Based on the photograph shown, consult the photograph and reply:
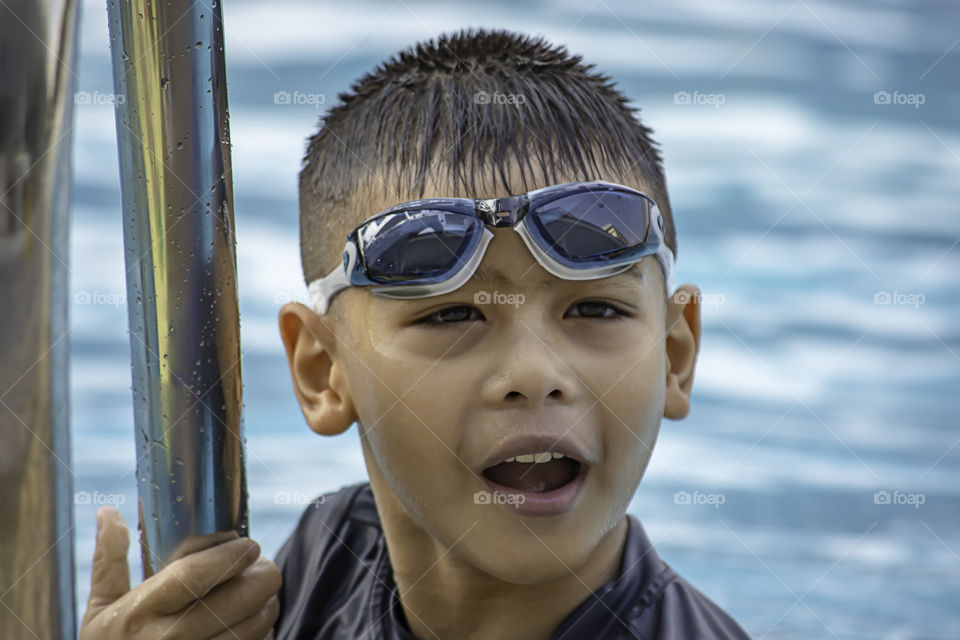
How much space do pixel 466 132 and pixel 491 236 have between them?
21 cm

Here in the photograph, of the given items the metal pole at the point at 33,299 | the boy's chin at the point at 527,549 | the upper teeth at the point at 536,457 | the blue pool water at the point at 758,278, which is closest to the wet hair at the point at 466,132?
the upper teeth at the point at 536,457

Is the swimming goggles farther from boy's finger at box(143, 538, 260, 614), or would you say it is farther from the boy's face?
boy's finger at box(143, 538, 260, 614)

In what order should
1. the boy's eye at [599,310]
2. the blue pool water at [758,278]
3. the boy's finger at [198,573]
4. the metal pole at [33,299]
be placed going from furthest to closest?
the blue pool water at [758,278] < the boy's eye at [599,310] < the boy's finger at [198,573] < the metal pole at [33,299]

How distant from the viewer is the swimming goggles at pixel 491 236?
1514mm

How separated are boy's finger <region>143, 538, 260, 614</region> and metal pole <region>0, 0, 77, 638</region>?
1.83ft

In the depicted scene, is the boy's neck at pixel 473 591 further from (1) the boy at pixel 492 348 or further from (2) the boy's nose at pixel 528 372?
(2) the boy's nose at pixel 528 372

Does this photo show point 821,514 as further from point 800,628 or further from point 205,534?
point 205,534

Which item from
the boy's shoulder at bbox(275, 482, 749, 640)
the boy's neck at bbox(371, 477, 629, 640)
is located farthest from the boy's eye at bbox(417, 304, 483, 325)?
the boy's shoulder at bbox(275, 482, 749, 640)

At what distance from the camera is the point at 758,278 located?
706cm

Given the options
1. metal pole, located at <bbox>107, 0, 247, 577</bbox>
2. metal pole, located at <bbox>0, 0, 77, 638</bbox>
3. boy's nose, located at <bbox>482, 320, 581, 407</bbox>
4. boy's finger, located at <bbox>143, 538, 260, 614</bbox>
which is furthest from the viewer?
boy's nose, located at <bbox>482, 320, 581, 407</bbox>

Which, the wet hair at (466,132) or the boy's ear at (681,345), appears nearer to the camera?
the wet hair at (466,132)

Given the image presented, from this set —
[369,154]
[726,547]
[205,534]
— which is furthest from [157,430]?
[726,547]

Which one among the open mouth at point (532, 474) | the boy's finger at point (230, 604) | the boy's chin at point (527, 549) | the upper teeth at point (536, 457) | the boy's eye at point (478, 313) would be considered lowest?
the boy's finger at point (230, 604)

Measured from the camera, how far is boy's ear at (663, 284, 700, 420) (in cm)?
180
